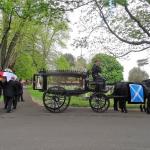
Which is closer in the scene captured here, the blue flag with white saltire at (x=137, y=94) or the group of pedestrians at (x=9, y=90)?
the blue flag with white saltire at (x=137, y=94)

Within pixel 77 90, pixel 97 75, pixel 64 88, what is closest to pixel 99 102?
pixel 77 90

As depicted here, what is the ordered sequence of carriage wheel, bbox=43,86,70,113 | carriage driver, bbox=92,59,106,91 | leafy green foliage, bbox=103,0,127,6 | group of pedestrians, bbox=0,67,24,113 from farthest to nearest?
leafy green foliage, bbox=103,0,127,6 < carriage driver, bbox=92,59,106,91 < group of pedestrians, bbox=0,67,24,113 < carriage wheel, bbox=43,86,70,113

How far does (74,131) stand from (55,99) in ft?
22.9

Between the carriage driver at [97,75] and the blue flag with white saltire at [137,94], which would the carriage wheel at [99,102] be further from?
the blue flag with white saltire at [137,94]

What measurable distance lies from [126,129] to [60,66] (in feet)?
235

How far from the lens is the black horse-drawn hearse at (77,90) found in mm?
21500

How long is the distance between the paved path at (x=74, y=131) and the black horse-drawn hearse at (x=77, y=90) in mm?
1220

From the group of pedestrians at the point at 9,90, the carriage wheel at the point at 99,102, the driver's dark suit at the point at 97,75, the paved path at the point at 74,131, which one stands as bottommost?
the paved path at the point at 74,131

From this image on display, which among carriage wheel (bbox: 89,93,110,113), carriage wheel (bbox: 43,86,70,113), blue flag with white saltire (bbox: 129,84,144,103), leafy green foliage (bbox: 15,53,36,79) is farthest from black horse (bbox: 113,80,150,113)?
leafy green foliage (bbox: 15,53,36,79)

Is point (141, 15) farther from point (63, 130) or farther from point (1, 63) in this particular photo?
point (1, 63)

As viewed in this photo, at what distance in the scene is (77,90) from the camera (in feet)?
72.2

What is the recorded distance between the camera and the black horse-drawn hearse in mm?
21500

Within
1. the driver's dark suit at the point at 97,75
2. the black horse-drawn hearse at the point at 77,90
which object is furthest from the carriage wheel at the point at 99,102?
the driver's dark suit at the point at 97,75

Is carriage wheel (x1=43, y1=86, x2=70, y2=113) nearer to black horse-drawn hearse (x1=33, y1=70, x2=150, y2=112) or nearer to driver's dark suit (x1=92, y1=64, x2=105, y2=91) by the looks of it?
black horse-drawn hearse (x1=33, y1=70, x2=150, y2=112)
